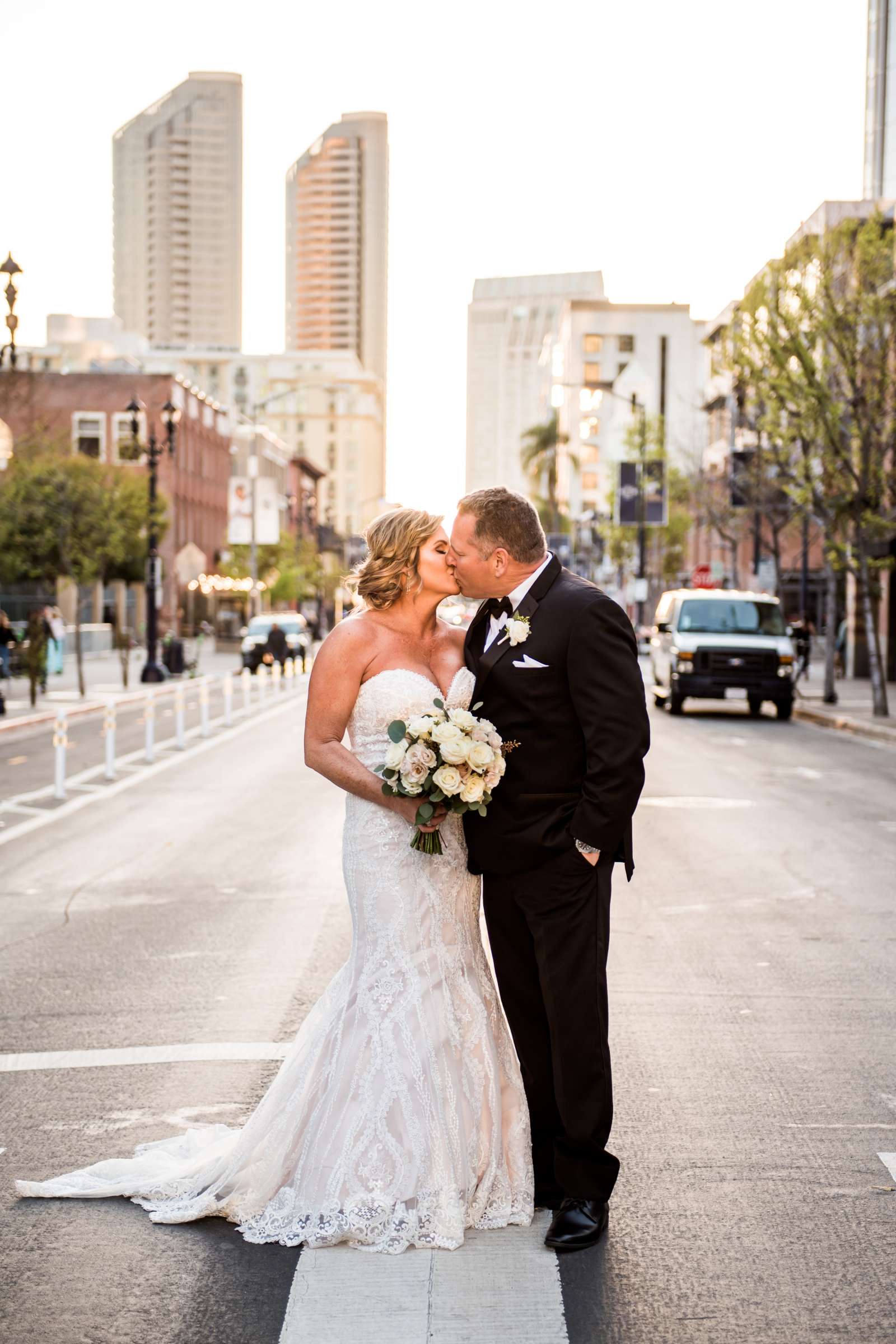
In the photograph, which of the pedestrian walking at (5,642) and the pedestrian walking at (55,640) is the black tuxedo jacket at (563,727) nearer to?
the pedestrian walking at (5,642)

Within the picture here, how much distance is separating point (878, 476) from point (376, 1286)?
83.3ft

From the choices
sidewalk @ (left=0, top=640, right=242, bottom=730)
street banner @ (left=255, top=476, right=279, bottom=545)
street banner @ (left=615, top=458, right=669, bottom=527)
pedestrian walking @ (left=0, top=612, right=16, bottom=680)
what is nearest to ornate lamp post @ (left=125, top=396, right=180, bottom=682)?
sidewalk @ (left=0, top=640, right=242, bottom=730)

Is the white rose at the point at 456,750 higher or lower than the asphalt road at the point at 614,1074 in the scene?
higher

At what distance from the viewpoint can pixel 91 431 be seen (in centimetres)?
7650

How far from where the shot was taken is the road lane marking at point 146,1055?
6.30 metres

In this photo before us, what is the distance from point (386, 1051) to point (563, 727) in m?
1.05

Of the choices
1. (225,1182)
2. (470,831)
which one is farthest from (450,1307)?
(470,831)

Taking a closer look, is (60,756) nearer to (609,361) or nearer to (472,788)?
(472,788)

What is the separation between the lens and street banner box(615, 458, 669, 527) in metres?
52.8

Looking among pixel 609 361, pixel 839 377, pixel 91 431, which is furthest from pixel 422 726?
pixel 609 361

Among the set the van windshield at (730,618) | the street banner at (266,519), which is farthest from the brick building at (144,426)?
the van windshield at (730,618)

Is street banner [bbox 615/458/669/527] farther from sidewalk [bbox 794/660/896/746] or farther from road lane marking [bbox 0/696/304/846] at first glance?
road lane marking [bbox 0/696/304/846]

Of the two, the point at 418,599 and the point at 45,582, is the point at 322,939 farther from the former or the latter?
the point at 45,582

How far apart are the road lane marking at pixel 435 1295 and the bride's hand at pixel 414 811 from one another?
1141 millimetres
